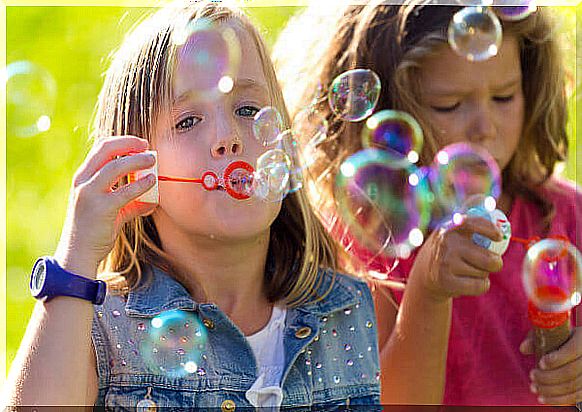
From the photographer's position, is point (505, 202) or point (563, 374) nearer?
point (563, 374)

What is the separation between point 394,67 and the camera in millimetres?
1864

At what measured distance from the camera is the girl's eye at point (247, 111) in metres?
1.47

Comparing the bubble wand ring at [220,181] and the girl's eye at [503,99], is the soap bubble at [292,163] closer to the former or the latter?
the bubble wand ring at [220,181]

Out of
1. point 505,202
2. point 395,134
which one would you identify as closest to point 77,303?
point 395,134

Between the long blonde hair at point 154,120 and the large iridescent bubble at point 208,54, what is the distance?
0.01 metres

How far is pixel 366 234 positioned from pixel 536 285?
1.07 feet

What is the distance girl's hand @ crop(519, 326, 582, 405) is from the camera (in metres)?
1.74

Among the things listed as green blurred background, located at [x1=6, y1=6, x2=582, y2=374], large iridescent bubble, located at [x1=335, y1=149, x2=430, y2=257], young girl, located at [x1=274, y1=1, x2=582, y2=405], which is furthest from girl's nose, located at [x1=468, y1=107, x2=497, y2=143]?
green blurred background, located at [x1=6, y1=6, x2=582, y2=374]

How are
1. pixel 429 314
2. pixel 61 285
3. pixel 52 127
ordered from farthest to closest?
pixel 52 127
pixel 429 314
pixel 61 285

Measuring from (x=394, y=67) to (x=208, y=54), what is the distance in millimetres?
514

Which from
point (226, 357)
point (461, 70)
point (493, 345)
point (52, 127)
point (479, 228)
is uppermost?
point (52, 127)

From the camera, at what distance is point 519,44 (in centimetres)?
195

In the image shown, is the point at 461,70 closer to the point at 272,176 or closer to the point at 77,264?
the point at 272,176

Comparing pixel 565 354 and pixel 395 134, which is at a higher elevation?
pixel 395 134
